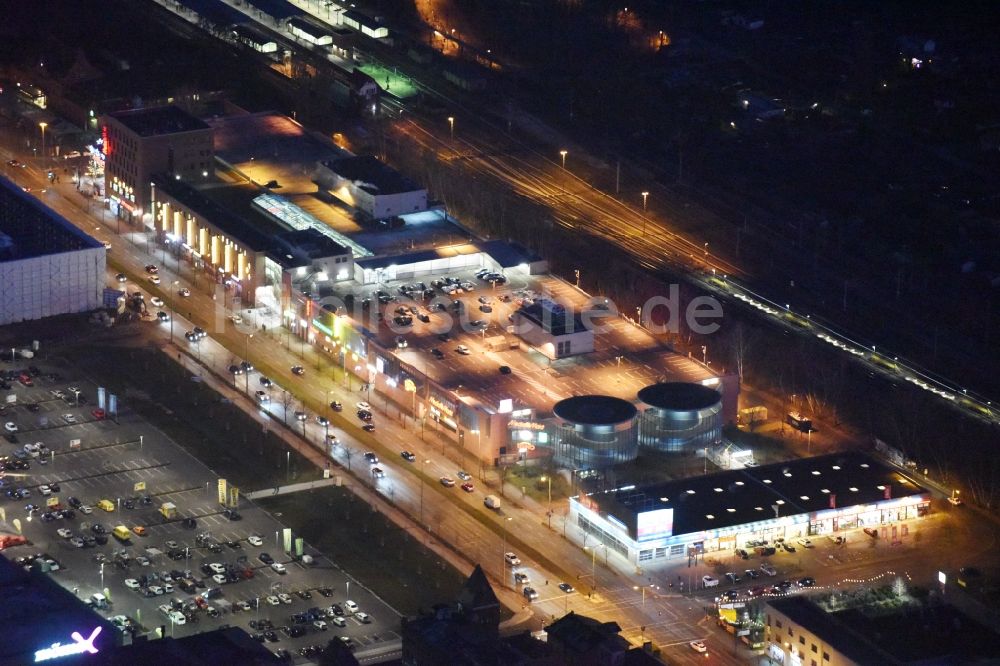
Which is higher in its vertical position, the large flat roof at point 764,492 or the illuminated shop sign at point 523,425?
the large flat roof at point 764,492

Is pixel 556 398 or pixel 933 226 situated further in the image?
pixel 933 226

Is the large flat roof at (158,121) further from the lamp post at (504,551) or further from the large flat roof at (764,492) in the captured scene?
the large flat roof at (764,492)

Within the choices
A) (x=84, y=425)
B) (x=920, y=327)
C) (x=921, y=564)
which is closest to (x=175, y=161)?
(x=84, y=425)

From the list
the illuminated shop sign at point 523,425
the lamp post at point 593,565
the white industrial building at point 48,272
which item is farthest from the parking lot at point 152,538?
the illuminated shop sign at point 523,425

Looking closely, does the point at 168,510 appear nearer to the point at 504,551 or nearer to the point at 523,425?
the point at 504,551

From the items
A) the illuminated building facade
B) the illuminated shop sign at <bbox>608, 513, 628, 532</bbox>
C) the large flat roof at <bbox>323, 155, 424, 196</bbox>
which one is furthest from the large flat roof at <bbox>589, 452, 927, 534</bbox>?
the illuminated building facade

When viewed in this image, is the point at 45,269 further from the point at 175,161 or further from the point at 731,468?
the point at 731,468

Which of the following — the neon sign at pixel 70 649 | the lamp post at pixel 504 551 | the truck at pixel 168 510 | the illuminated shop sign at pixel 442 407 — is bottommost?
the truck at pixel 168 510
